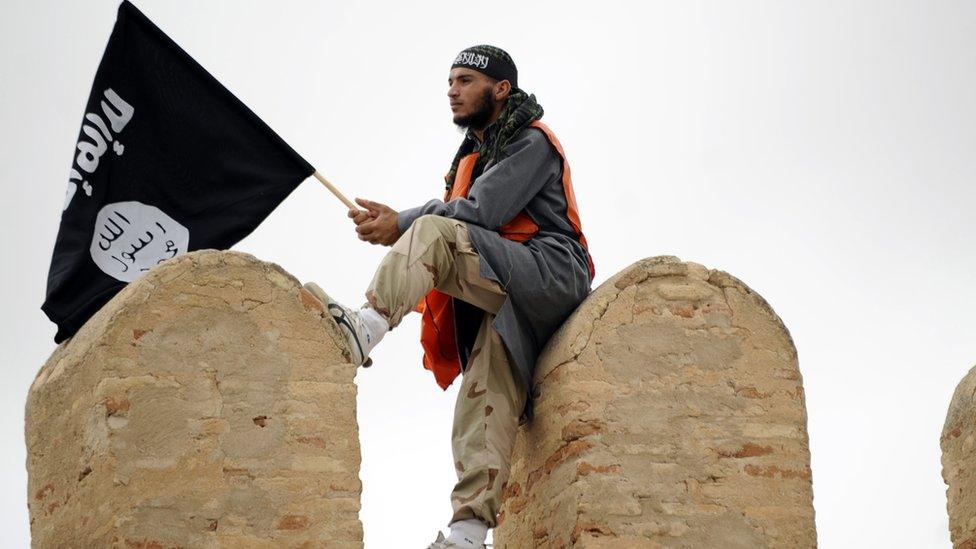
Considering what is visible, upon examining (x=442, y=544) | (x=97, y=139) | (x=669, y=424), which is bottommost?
(x=442, y=544)

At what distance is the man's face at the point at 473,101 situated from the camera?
801cm

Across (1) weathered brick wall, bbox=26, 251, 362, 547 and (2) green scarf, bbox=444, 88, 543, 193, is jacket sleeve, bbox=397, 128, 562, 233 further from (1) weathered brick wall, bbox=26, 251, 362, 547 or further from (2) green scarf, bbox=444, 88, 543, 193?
(1) weathered brick wall, bbox=26, 251, 362, 547

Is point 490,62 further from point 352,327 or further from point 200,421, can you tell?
point 200,421

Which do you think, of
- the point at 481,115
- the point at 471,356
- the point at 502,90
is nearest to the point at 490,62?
the point at 502,90

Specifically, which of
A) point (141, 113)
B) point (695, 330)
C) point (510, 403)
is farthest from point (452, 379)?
point (141, 113)

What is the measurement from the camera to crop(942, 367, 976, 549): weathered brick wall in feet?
25.2

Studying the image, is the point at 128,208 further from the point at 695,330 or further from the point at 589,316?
the point at 695,330

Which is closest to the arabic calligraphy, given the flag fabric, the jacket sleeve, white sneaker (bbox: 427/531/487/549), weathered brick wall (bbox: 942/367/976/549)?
the flag fabric

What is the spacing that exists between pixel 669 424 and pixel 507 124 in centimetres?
161

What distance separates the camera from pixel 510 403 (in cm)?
732

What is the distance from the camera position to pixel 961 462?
7.80 meters

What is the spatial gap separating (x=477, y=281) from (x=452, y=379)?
2.36ft

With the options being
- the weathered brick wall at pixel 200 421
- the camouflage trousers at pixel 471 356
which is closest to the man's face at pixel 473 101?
the camouflage trousers at pixel 471 356

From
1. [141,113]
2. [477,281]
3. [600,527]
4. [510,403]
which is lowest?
[600,527]
